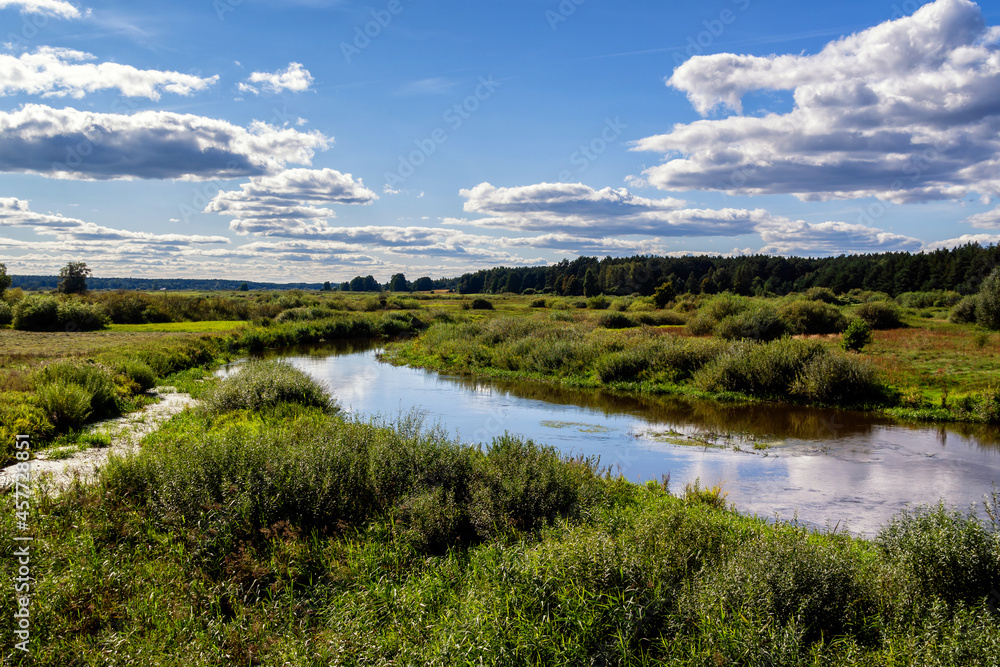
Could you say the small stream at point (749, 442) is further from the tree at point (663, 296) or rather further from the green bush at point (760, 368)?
the tree at point (663, 296)

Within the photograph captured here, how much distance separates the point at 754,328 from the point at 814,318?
23.7ft

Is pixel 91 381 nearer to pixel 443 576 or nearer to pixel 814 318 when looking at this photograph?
pixel 443 576

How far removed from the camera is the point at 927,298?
55.0 metres

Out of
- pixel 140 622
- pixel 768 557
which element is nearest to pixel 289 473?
pixel 140 622

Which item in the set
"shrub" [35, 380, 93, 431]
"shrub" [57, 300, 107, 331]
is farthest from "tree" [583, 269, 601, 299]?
"shrub" [35, 380, 93, 431]

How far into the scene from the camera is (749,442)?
15.1m

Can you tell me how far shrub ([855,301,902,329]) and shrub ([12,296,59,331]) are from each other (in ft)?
177

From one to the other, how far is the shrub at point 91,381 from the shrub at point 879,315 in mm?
40986

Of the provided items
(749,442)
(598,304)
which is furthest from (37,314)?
(598,304)

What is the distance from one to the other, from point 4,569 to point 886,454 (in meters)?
17.1

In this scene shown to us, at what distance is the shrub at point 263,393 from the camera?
49.1ft

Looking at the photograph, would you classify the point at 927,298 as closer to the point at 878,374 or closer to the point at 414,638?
→ the point at 878,374

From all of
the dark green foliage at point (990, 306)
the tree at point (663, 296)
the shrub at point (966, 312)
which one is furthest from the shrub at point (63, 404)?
the tree at point (663, 296)

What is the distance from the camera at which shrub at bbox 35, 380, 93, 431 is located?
1227 centimetres
